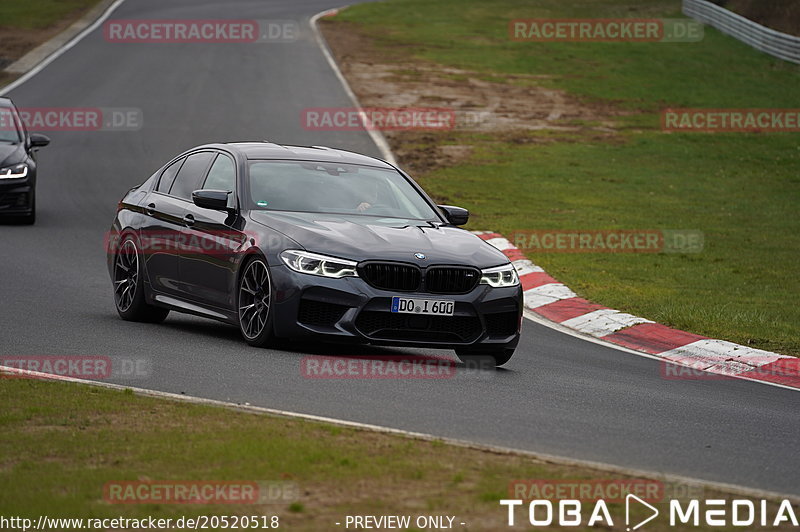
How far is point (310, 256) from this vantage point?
9.92 metres

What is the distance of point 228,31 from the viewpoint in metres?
49.7

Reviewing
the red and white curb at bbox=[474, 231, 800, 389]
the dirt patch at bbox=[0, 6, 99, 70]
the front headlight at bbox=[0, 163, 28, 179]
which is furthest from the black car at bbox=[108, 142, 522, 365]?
the dirt patch at bbox=[0, 6, 99, 70]

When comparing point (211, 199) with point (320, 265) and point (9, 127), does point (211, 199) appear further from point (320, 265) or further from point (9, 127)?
point (9, 127)

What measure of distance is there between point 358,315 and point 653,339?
406 centimetres

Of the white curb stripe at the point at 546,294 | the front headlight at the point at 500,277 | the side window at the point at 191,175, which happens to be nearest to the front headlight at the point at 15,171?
the side window at the point at 191,175

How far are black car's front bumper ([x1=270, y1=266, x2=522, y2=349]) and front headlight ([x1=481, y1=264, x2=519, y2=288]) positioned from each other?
14cm

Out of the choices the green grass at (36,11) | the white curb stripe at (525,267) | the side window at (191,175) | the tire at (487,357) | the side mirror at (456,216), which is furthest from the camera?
the green grass at (36,11)

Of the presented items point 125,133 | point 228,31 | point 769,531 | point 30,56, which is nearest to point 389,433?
point 769,531

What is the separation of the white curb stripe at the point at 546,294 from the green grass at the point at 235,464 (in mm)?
7202

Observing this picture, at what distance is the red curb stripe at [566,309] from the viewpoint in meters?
13.9

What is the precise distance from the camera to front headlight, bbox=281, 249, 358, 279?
9.84 metres

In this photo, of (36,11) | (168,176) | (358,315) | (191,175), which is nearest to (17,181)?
(168,176)

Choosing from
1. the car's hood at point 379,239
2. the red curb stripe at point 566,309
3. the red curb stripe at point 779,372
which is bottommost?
the red curb stripe at point 566,309

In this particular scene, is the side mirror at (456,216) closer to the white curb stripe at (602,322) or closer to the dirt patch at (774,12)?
the white curb stripe at (602,322)
